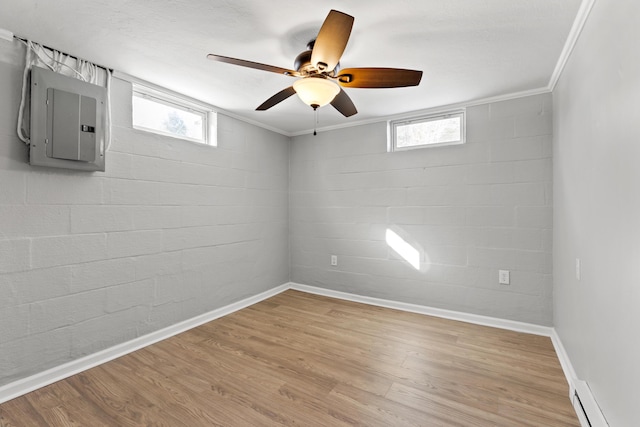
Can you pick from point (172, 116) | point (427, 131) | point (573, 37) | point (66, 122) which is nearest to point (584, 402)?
point (573, 37)

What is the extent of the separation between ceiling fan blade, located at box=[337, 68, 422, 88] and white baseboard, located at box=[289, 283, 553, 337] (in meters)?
2.48

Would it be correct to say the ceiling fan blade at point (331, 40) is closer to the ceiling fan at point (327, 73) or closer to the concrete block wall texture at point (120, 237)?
the ceiling fan at point (327, 73)

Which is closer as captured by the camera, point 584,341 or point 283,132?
point 584,341

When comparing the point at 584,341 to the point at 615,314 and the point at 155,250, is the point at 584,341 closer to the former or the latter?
the point at 615,314

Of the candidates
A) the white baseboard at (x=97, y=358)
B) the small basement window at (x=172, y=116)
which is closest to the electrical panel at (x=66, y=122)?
the small basement window at (x=172, y=116)

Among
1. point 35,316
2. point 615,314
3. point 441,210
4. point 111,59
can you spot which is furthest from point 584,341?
point 111,59

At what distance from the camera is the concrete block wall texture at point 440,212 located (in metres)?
2.72

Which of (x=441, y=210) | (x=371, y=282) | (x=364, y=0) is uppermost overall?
(x=364, y=0)

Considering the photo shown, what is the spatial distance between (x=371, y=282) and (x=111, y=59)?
3.33 m

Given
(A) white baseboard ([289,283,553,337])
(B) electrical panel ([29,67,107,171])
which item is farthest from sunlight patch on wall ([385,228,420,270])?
(B) electrical panel ([29,67,107,171])

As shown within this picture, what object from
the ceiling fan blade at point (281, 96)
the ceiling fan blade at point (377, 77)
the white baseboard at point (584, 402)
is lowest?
the white baseboard at point (584, 402)

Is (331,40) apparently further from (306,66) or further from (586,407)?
(586,407)

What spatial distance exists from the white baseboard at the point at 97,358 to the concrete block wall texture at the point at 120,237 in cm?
5

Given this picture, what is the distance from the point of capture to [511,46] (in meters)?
1.95
